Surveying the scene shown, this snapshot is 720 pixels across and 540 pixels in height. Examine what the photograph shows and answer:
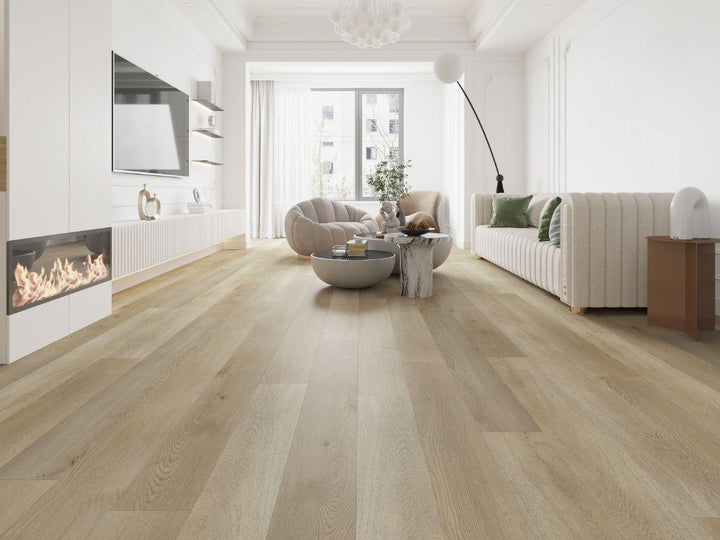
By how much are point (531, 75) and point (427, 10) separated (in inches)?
62.6

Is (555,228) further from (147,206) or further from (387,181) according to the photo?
(147,206)

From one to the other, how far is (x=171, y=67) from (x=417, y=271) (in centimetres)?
358

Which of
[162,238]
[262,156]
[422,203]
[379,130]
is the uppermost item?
[379,130]

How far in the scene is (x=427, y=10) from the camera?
6832mm

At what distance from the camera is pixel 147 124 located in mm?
4754

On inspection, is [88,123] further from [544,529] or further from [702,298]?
[702,298]

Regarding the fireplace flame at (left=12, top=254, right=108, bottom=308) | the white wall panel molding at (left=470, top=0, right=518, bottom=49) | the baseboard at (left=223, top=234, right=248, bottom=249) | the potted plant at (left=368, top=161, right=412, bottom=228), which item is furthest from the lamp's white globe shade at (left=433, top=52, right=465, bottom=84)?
the fireplace flame at (left=12, top=254, right=108, bottom=308)

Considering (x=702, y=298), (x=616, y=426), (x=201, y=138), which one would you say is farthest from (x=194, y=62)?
(x=616, y=426)

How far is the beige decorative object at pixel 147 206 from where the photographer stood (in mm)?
4633

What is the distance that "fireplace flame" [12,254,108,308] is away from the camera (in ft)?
7.68

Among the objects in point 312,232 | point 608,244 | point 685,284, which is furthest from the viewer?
point 312,232

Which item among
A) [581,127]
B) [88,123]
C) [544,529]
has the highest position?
[581,127]

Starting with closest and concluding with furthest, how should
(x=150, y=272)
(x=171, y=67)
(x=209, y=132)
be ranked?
(x=150, y=272) < (x=171, y=67) < (x=209, y=132)

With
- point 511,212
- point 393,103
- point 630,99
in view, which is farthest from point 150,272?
point 393,103
